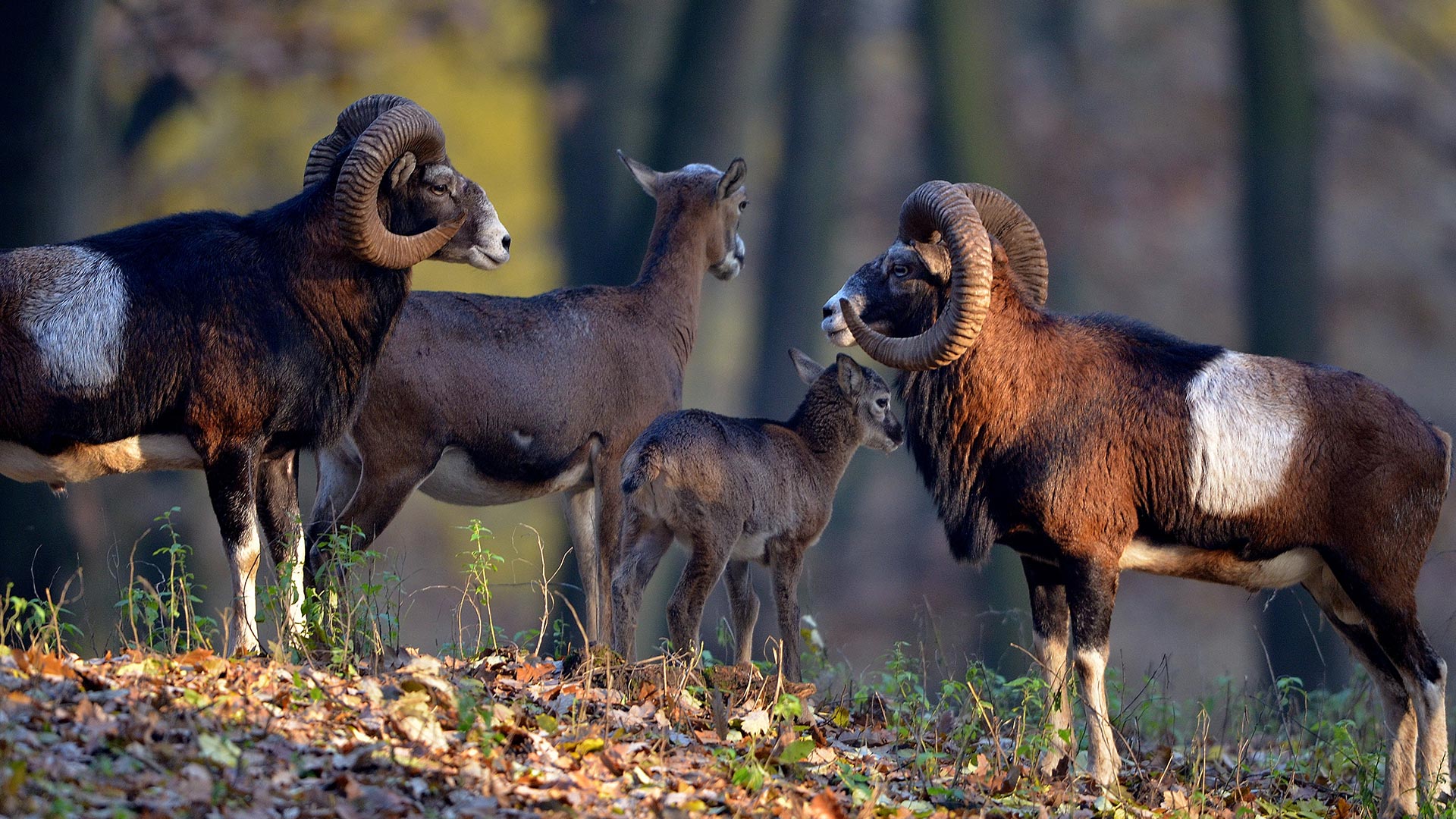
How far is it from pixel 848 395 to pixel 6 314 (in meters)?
4.91

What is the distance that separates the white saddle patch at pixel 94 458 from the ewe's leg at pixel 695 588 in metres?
2.63

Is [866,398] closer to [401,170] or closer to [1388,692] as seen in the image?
[401,170]

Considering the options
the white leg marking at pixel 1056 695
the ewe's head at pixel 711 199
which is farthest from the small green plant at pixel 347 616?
the ewe's head at pixel 711 199

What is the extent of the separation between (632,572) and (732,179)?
143 inches

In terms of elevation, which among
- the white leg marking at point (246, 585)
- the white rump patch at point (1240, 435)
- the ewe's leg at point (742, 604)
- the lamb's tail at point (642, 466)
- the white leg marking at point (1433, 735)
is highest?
the white rump patch at point (1240, 435)

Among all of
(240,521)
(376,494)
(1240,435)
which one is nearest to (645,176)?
(376,494)

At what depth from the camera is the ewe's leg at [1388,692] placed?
7.74 metres

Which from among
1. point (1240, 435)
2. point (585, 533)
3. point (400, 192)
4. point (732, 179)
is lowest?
point (585, 533)

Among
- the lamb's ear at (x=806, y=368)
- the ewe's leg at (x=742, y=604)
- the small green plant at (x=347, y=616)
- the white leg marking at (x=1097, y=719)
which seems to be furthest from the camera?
the lamb's ear at (x=806, y=368)

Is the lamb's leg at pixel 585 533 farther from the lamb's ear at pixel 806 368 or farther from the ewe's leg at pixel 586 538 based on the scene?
the lamb's ear at pixel 806 368

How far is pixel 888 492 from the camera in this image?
2278 cm

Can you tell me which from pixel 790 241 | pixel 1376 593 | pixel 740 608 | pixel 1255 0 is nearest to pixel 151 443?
pixel 740 608

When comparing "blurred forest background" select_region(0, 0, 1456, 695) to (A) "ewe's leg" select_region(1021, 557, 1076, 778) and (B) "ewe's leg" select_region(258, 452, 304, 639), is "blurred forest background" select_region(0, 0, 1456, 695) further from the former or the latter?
(A) "ewe's leg" select_region(1021, 557, 1076, 778)

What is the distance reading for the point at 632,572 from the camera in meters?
8.40
